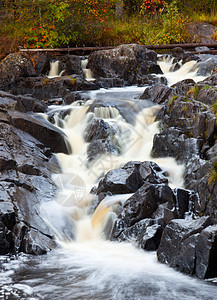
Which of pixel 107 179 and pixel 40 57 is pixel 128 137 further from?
pixel 40 57

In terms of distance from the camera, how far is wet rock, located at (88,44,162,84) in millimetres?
16438

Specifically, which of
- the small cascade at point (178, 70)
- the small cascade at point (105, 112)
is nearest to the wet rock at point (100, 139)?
the small cascade at point (105, 112)

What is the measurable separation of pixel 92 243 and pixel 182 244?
6.79 feet

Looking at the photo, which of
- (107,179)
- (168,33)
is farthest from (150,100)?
(168,33)

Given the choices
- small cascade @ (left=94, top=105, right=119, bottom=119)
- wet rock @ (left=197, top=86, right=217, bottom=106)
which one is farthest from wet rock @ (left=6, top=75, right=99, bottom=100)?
wet rock @ (left=197, top=86, right=217, bottom=106)

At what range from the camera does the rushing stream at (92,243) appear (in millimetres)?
5266

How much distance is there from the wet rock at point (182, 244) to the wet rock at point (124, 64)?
10.8m

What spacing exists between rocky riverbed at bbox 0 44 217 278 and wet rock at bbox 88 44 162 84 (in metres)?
1.94

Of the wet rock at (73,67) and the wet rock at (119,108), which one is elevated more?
A: the wet rock at (73,67)

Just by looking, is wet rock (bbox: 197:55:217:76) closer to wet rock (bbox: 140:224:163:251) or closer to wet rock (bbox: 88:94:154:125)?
wet rock (bbox: 88:94:154:125)

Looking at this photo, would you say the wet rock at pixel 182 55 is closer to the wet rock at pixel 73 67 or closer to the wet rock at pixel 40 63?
the wet rock at pixel 73 67

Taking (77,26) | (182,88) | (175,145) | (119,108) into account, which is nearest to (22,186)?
(175,145)

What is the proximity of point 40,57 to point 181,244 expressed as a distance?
1327 centimetres

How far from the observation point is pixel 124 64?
16469mm
